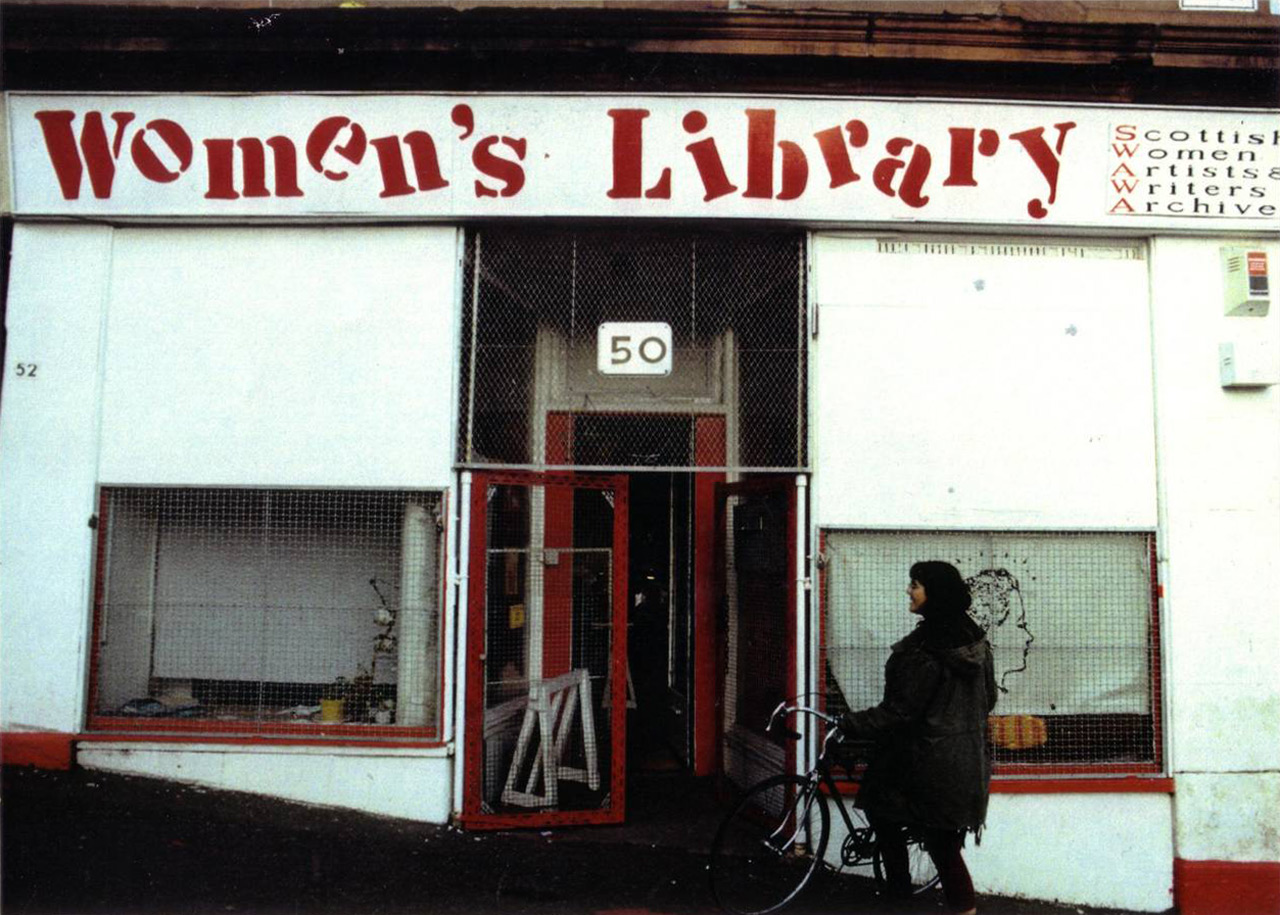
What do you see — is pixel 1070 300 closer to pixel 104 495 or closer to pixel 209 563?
pixel 209 563

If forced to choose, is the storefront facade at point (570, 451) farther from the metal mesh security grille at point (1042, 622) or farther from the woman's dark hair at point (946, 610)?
the woman's dark hair at point (946, 610)

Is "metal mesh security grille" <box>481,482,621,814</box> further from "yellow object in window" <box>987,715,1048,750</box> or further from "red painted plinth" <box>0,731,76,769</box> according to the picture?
"red painted plinth" <box>0,731,76,769</box>

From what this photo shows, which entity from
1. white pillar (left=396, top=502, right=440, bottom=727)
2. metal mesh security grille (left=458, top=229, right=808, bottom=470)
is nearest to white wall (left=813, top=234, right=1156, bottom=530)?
metal mesh security grille (left=458, top=229, right=808, bottom=470)

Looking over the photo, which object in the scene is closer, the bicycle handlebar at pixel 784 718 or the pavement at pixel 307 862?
the pavement at pixel 307 862

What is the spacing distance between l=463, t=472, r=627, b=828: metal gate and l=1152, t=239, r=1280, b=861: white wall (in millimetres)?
3563

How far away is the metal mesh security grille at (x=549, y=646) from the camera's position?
6.02m

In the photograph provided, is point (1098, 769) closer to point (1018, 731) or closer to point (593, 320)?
point (1018, 731)

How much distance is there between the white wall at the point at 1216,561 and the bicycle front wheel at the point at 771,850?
2509 millimetres

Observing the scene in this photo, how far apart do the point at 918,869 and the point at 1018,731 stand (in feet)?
3.76

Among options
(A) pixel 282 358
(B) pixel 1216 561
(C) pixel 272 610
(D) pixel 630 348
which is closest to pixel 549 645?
(C) pixel 272 610

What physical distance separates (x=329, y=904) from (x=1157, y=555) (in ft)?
17.5

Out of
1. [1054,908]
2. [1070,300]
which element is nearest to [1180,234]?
[1070,300]

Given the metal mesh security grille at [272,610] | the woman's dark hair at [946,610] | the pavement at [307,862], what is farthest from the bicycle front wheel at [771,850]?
the metal mesh security grille at [272,610]

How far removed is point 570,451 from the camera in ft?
20.7
